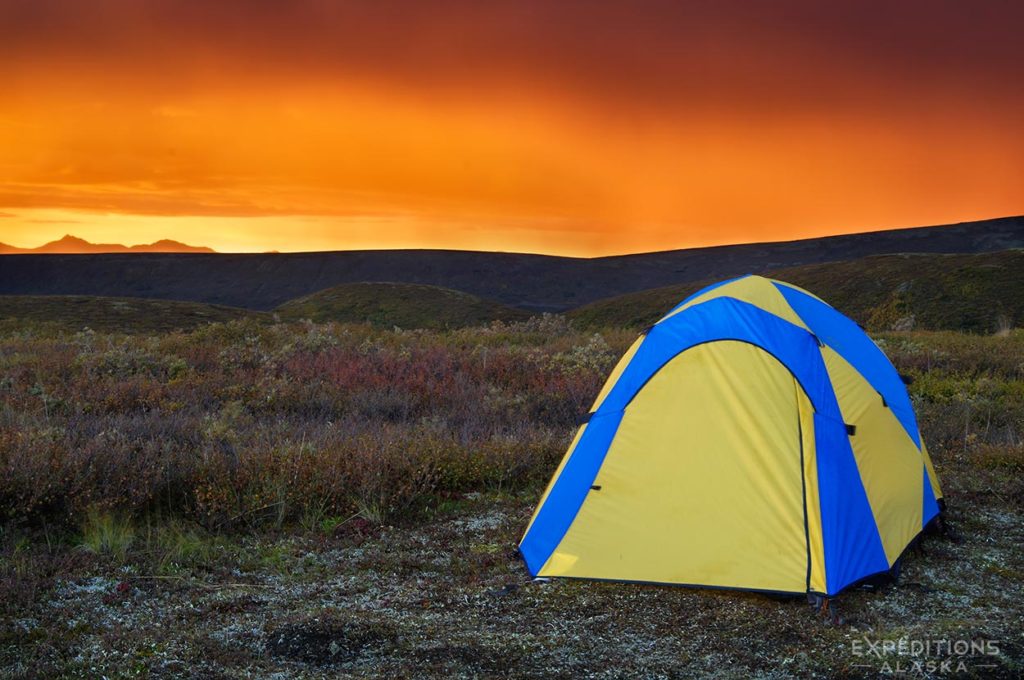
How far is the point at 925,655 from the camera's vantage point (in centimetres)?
567

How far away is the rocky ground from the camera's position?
5566 millimetres

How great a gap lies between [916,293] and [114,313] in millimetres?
48533

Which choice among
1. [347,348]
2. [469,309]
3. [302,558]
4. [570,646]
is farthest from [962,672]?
[469,309]

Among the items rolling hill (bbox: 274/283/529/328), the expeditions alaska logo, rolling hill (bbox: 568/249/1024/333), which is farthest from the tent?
rolling hill (bbox: 274/283/529/328)

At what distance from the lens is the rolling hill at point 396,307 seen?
62.8 metres

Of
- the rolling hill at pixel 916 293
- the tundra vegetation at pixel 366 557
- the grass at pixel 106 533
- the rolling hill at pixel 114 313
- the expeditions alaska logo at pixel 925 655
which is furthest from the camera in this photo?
the rolling hill at pixel 114 313

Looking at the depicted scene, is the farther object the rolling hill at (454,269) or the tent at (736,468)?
the rolling hill at (454,269)

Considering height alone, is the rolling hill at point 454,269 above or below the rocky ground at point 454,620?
above

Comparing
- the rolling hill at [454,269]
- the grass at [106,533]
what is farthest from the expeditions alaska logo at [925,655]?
the rolling hill at [454,269]

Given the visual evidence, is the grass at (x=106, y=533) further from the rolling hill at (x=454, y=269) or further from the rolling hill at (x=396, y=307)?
the rolling hill at (x=454, y=269)

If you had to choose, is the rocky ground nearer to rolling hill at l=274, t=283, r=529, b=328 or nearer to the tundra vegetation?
the tundra vegetation

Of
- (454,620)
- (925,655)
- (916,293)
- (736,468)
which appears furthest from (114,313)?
(925,655)

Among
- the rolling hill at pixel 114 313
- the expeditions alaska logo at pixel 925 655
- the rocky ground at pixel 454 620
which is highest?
the rolling hill at pixel 114 313

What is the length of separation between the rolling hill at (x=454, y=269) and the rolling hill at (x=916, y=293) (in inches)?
1784
